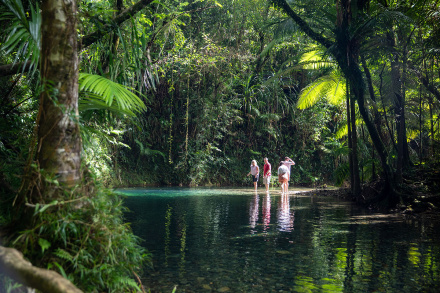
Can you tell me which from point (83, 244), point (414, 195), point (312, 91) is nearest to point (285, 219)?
point (414, 195)

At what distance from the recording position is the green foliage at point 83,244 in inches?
106

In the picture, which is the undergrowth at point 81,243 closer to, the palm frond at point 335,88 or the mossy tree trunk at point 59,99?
the mossy tree trunk at point 59,99

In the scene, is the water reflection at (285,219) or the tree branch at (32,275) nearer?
the tree branch at (32,275)

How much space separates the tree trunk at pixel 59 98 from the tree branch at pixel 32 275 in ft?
2.44

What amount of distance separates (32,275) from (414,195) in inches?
454

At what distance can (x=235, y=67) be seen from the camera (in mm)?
22703

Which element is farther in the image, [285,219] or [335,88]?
[335,88]

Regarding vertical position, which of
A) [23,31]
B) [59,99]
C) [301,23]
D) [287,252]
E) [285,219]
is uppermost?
[301,23]

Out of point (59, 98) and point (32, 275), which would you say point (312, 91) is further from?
point (32, 275)

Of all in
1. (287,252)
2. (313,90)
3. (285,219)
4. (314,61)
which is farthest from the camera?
(313,90)

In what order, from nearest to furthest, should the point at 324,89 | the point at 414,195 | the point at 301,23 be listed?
1. the point at 414,195
2. the point at 301,23
3. the point at 324,89

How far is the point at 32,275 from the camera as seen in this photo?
203 cm

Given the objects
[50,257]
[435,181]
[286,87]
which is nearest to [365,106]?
[435,181]

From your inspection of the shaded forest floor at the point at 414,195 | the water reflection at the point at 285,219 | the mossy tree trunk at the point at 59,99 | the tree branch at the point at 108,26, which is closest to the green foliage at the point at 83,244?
the mossy tree trunk at the point at 59,99
